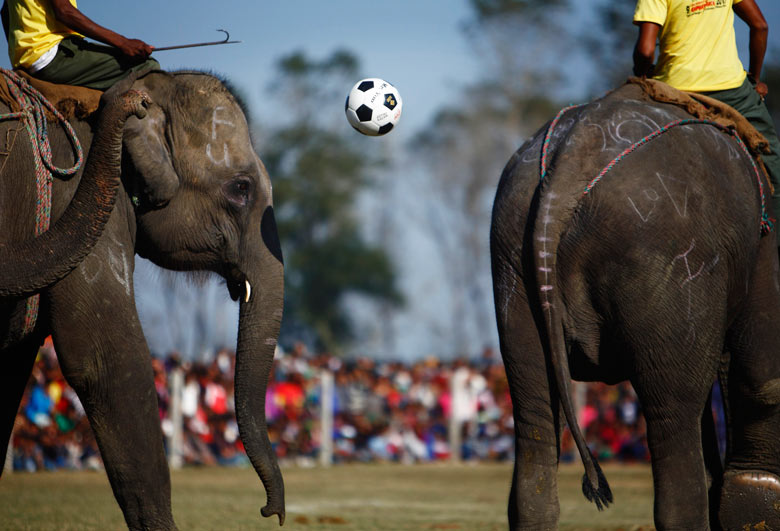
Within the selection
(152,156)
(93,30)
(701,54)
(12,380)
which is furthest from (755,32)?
(12,380)

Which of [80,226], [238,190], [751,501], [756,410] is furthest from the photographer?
[238,190]

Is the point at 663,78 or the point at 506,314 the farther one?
the point at 663,78

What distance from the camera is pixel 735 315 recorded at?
4.27 m

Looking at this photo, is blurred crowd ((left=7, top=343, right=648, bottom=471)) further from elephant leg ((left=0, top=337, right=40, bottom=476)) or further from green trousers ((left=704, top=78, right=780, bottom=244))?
green trousers ((left=704, top=78, right=780, bottom=244))

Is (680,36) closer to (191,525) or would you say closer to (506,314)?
(506,314)

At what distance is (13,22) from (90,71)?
1.46ft

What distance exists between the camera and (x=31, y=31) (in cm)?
440

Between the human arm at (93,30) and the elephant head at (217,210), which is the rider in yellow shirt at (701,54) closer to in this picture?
the elephant head at (217,210)

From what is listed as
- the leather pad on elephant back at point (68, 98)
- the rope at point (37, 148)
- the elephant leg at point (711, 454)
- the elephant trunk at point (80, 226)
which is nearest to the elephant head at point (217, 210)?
the leather pad on elephant back at point (68, 98)

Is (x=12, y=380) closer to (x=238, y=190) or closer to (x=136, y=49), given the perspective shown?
(x=238, y=190)

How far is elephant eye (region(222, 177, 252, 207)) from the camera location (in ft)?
15.5

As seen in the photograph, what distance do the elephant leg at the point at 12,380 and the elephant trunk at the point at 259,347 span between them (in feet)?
3.20

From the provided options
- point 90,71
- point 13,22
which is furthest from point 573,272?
point 13,22

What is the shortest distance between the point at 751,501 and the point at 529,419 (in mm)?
1390
